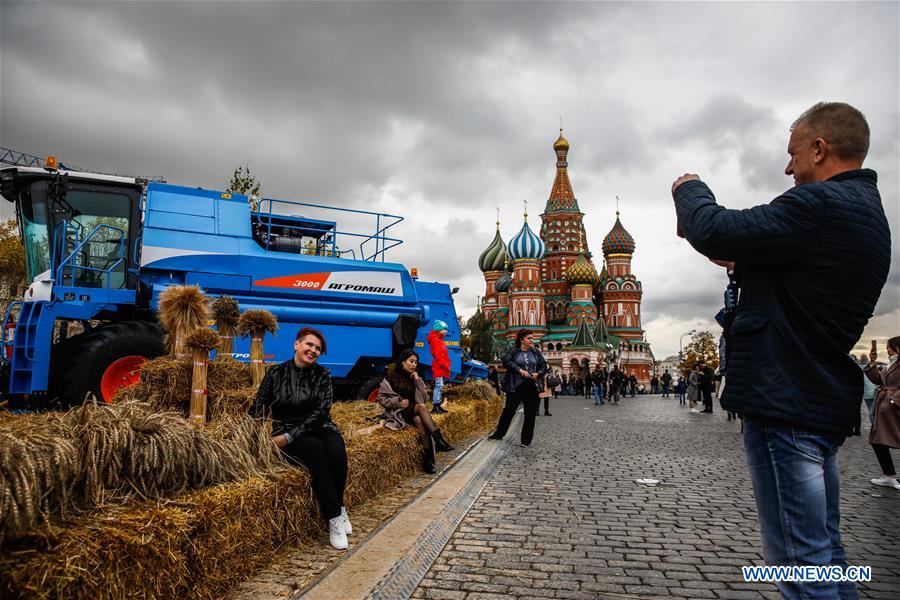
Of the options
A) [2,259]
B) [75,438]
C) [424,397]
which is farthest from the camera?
[2,259]

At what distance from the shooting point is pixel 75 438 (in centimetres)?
280

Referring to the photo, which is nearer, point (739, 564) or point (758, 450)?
point (758, 450)

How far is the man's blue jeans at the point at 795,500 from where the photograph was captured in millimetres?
1952

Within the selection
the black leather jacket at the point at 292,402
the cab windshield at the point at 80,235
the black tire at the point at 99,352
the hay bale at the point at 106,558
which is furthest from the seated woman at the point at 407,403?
the cab windshield at the point at 80,235

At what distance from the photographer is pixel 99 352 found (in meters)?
7.29

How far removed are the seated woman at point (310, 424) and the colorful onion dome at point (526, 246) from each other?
67.9 m

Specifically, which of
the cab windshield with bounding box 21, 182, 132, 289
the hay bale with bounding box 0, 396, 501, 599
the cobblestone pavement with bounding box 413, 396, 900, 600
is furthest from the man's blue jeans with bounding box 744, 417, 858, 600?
the cab windshield with bounding box 21, 182, 132, 289

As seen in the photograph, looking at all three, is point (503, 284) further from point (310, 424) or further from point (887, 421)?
point (310, 424)

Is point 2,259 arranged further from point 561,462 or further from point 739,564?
point 739,564

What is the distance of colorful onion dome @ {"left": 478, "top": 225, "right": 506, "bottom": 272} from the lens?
85.3 m

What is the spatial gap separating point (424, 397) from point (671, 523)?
3.25 m

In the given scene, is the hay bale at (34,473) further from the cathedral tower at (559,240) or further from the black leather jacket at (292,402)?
the cathedral tower at (559,240)

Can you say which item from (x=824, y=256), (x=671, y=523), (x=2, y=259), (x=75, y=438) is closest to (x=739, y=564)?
(x=671, y=523)

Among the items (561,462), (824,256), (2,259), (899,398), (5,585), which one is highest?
(2,259)
